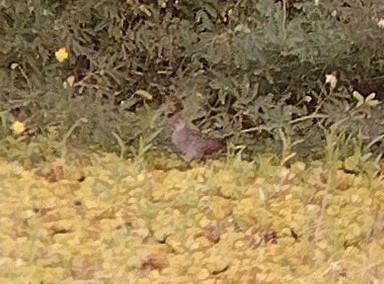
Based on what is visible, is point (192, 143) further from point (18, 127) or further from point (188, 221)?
point (18, 127)

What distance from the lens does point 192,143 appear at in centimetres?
292

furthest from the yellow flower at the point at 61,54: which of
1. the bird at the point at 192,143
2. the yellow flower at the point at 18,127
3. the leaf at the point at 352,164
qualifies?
the leaf at the point at 352,164

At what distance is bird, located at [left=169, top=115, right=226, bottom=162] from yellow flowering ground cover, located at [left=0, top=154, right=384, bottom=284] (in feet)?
0.15

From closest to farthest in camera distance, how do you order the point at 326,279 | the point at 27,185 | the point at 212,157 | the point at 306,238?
the point at 326,279
the point at 306,238
the point at 27,185
the point at 212,157

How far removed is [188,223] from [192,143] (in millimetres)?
395

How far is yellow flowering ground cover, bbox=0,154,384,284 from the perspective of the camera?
2408 mm

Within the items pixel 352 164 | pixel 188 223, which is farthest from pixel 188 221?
pixel 352 164

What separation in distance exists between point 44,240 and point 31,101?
682 mm

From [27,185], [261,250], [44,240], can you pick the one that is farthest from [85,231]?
[261,250]

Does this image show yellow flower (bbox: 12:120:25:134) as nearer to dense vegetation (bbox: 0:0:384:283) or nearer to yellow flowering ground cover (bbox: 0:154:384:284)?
dense vegetation (bbox: 0:0:384:283)

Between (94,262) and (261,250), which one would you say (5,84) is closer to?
(94,262)

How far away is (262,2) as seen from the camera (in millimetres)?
2818

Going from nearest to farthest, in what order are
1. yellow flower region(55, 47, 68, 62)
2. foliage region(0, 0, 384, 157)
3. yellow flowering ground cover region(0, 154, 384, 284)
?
1. yellow flowering ground cover region(0, 154, 384, 284)
2. foliage region(0, 0, 384, 157)
3. yellow flower region(55, 47, 68, 62)

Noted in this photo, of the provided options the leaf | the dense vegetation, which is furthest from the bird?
the leaf
